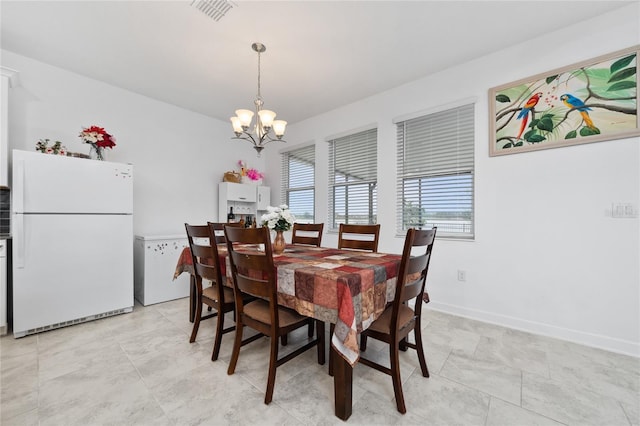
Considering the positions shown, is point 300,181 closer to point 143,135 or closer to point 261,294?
point 143,135

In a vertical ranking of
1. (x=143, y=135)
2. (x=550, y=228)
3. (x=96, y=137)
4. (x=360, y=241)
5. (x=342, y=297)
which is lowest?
(x=342, y=297)

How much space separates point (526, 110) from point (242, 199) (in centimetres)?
388

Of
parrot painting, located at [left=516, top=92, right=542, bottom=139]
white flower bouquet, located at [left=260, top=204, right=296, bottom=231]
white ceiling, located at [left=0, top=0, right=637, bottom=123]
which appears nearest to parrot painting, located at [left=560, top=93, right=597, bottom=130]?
parrot painting, located at [left=516, top=92, right=542, bottom=139]

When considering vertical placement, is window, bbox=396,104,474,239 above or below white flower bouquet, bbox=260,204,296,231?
above

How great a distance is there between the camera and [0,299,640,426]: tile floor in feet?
4.39

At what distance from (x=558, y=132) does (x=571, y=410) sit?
2155 mm

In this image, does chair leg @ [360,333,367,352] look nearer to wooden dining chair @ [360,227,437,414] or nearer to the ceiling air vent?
wooden dining chair @ [360,227,437,414]

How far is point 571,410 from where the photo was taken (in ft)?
4.53

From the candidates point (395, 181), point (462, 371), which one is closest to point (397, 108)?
point (395, 181)

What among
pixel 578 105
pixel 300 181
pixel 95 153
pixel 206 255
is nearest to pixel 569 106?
pixel 578 105

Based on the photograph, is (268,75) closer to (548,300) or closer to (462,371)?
(462,371)

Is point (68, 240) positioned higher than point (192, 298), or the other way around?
point (68, 240)

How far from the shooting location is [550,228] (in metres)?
2.32

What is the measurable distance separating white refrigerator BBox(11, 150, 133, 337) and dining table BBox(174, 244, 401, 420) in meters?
2.22
